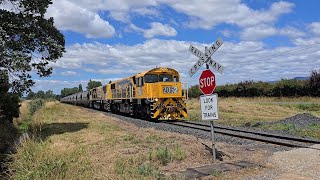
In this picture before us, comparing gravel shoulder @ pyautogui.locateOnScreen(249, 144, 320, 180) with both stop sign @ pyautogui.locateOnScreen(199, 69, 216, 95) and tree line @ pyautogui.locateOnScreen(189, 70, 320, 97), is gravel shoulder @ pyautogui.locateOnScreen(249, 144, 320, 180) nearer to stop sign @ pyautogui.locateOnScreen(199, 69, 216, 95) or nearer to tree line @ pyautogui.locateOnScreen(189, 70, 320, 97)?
stop sign @ pyautogui.locateOnScreen(199, 69, 216, 95)

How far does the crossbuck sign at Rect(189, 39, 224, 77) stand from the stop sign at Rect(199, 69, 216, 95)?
215mm

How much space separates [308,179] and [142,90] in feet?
60.2

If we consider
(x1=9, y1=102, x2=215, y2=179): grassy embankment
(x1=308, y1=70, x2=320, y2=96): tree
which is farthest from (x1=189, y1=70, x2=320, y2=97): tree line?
(x1=9, y1=102, x2=215, y2=179): grassy embankment

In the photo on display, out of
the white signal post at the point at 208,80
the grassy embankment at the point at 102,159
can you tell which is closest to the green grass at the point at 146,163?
the grassy embankment at the point at 102,159

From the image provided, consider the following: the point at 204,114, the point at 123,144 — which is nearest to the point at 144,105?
the point at 123,144

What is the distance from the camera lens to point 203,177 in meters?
7.79

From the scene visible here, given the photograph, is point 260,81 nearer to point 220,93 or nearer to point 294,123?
point 220,93

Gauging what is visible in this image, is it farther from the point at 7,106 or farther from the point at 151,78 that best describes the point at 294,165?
the point at 7,106

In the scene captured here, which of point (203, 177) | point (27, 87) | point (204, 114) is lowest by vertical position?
point (203, 177)

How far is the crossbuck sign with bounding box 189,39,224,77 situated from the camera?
29.9 ft

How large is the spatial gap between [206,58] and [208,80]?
22.8 inches

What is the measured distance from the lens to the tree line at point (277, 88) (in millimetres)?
47031

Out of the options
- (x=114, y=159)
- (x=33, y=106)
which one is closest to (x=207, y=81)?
(x=114, y=159)

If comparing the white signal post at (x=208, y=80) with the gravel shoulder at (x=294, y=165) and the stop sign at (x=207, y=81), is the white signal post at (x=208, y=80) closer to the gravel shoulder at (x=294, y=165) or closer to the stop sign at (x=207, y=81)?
the stop sign at (x=207, y=81)
